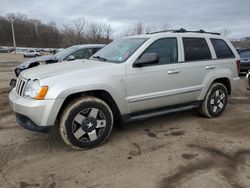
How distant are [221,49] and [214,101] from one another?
1134 mm

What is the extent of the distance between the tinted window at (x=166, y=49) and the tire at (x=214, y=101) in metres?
1.21

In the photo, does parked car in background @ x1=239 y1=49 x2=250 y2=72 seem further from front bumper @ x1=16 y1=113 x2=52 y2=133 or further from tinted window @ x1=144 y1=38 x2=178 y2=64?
front bumper @ x1=16 y1=113 x2=52 y2=133

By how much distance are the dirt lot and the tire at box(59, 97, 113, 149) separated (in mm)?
168

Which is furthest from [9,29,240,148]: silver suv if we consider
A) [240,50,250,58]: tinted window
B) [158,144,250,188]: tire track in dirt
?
[240,50,250,58]: tinted window

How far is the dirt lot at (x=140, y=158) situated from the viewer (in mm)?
3111

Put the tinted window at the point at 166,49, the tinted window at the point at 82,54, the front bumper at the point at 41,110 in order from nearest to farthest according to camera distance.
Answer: the front bumper at the point at 41,110
the tinted window at the point at 166,49
the tinted window at the point at 82,54

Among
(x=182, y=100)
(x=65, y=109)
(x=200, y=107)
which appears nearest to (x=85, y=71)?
(x=65, y=109)

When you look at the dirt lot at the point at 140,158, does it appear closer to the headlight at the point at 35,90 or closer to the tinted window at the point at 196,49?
the headlight at the point at 35,90

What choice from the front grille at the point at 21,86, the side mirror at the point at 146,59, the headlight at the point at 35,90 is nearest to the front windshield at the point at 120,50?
the side mirror at the point at 146,59

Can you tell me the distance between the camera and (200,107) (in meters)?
5.47

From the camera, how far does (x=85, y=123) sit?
3898mm

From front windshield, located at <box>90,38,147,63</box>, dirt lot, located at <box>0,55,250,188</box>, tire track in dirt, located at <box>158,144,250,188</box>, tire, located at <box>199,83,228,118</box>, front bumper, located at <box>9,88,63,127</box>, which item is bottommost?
tire track in dirt, located at <box>158,144,250,188</box>

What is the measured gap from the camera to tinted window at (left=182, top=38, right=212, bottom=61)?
4961mm

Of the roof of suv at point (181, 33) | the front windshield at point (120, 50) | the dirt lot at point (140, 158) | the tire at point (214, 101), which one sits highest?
the roof of suv at point (181, 33)
